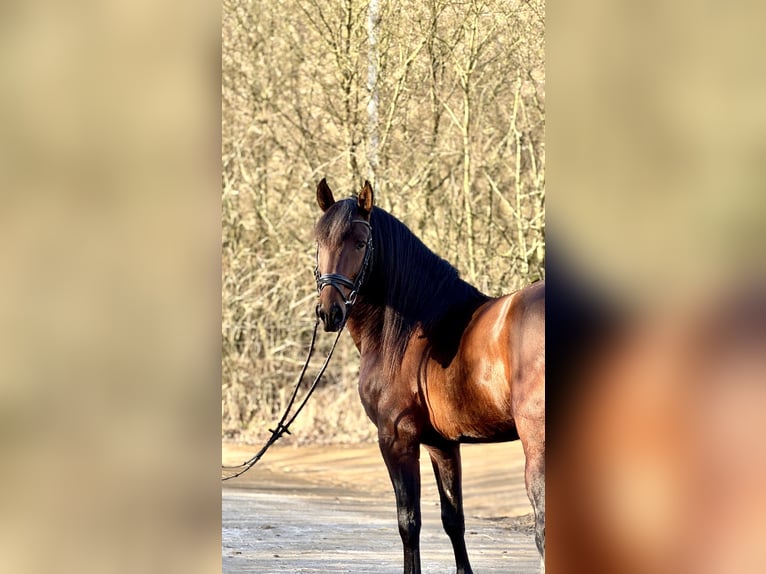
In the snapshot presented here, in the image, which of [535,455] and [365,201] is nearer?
[535,455]

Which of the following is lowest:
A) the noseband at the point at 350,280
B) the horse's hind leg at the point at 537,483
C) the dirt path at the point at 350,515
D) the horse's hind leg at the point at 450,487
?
the dirt path at the point at 350,515

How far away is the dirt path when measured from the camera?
6.52 metres

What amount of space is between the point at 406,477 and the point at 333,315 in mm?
780

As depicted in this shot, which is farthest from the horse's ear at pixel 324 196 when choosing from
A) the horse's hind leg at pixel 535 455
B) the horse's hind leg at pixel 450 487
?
the horse's hind leg at pixel 535 455

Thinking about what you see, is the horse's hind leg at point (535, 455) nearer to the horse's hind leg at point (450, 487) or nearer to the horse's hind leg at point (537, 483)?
the horse's hind leg at point (537, 483)

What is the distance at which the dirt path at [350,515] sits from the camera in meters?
6.52

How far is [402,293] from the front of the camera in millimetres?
4781

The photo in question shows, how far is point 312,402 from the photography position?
1215 cm

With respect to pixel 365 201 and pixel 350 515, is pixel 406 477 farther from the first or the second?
pixel 350 515
